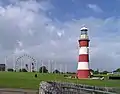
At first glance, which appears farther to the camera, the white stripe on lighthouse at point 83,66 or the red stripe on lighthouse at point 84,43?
the red stripe on lighthouse at point 84,43

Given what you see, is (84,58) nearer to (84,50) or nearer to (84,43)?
(84,50)

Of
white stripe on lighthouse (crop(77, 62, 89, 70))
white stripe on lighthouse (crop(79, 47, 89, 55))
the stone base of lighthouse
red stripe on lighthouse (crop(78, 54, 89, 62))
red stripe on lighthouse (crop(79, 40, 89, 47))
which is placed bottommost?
the stone base of lighthouse

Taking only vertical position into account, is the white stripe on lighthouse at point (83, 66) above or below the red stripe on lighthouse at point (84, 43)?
below

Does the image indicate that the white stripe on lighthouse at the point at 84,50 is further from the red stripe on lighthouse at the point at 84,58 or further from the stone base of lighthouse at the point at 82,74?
the stone base of lighthouse at the point at 82,74

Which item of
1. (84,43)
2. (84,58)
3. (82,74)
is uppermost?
(84,43)

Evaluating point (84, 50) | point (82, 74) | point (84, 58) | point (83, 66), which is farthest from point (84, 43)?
point (82, 74)

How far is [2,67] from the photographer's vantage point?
153500mm

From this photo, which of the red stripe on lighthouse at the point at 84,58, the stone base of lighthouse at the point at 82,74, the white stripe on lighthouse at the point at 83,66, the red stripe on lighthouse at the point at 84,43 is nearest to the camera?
the white stripe on lighthouse at the point at 83,66

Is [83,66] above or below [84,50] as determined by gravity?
below

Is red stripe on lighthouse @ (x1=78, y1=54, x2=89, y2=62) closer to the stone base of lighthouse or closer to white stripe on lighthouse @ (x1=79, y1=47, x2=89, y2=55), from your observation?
white stripe on lighthouse @ (x1=79, y1=47, x2=89, y2=55)

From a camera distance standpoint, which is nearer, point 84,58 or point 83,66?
point 83,66

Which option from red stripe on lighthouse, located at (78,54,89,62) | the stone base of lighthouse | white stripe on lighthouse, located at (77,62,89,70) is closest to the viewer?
white stripe on lighthouse, located at (77,62,89,70)

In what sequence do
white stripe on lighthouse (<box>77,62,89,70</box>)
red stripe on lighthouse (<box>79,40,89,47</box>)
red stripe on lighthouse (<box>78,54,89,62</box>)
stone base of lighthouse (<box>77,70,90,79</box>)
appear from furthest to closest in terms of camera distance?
stone base of lighthouse (<box>77,70,90,79</box>), red stripe on lighthouse (<box>79,40,89,47</box>), red stripe on lighthouse (<box>78,54,89,62</box>), white stripe on lighthouse (<box>77,62,89,70</box>)

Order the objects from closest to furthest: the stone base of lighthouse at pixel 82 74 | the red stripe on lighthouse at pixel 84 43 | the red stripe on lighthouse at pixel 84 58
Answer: the red stripe on lighthouse at pixel 84 58, the red stripe on lighthouse at pixel 84 43, the stone base of lighthouse at pixel 82 74
